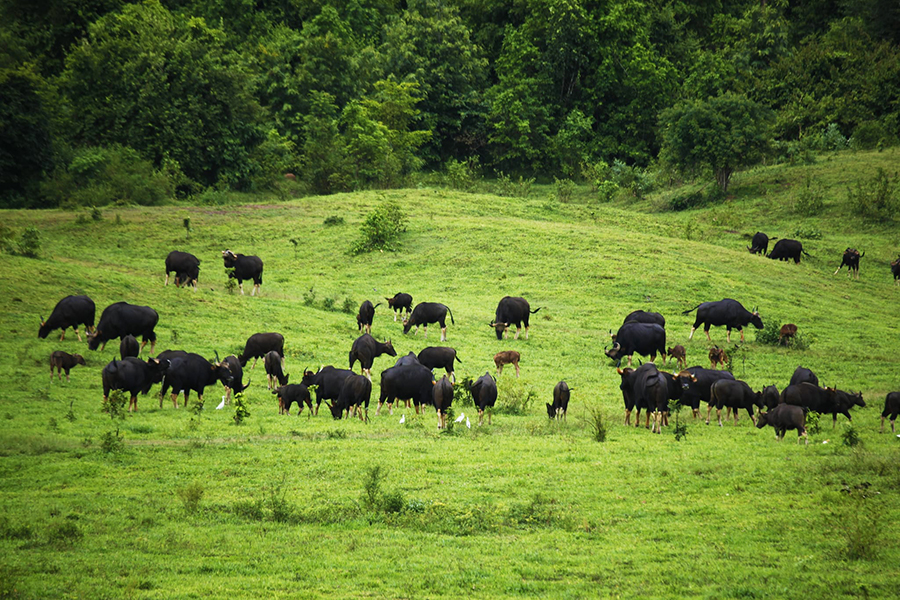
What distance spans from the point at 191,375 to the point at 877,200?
43554 millimetres

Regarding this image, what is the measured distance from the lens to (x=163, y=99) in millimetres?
55062

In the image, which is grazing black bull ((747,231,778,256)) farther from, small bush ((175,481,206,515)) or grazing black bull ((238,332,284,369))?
small bush ((175,481,206,515))

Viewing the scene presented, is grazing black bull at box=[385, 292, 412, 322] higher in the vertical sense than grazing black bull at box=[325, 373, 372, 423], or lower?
higher

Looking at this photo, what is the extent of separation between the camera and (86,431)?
16.9 meters

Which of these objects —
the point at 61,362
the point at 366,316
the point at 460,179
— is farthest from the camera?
the point at 460,179


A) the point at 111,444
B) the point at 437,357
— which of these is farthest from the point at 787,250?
the point at 111,444

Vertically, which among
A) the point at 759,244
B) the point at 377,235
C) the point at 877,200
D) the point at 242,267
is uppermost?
the point at 877,200

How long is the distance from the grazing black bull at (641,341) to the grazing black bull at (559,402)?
6.57 metres

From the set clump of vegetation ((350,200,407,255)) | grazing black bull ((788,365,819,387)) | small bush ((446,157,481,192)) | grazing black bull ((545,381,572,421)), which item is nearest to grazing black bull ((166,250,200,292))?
clump of vegetation ((350,200,407,255))

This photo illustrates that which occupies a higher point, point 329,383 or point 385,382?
point 385,382

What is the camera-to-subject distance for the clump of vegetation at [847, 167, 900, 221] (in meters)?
48.7

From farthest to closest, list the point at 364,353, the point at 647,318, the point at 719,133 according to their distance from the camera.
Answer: the point at 719,133, the point at 647,318, the point at 364,353

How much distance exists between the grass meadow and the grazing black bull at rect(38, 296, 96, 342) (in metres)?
0.43

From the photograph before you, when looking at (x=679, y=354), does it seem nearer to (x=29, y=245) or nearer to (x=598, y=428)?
(x=598, y=428)
